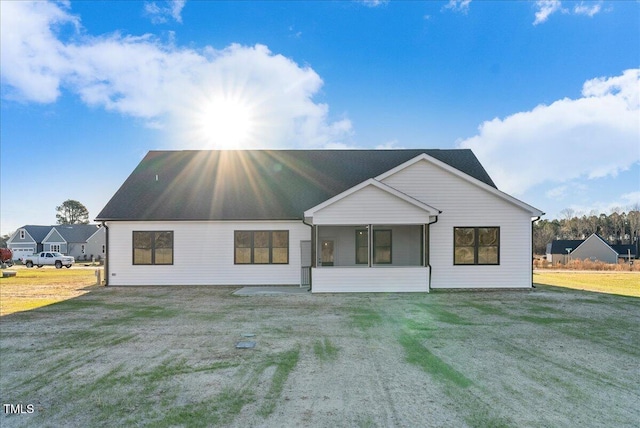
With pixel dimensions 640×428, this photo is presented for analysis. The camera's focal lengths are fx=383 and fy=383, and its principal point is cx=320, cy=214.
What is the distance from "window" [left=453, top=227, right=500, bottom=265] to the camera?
1602 cm

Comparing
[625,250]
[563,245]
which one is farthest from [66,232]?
[625,250]

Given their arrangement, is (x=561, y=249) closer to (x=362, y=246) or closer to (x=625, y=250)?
(x=625, y=250)

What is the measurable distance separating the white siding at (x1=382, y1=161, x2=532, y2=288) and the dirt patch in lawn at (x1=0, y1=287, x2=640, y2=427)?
3962 mm

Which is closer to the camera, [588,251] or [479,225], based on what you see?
[479,225]

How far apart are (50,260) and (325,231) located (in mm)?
30989

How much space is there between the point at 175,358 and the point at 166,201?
40.6 feet

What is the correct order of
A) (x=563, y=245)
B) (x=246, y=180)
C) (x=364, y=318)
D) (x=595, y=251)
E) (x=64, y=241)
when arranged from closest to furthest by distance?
(x=364, y=318) → (x=246, y=180) → (x=595, y=251) → (x=563, y=245) → (x=64, y=241)

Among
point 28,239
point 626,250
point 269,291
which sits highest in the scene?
point 269,291

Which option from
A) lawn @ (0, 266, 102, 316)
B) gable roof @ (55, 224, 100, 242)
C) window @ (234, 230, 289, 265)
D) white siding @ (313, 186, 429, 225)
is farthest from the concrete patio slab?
gable roof @ (55, 224, 100, 242)

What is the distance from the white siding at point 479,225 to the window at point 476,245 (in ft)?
0.58

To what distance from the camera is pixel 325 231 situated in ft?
58.9

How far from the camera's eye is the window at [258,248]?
16969 millimetres

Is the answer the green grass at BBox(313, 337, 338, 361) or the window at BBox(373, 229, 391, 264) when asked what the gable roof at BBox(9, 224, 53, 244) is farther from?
the green grass at BBox(313, 337, 338, 361)

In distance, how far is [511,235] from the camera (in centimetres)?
1593
